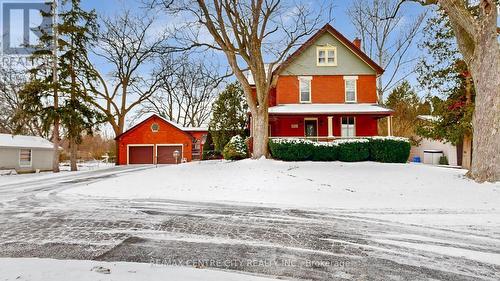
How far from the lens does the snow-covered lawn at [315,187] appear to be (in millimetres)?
8461

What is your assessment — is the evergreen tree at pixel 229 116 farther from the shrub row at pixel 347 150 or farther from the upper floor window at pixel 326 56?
the shrub row at pixel 347 150

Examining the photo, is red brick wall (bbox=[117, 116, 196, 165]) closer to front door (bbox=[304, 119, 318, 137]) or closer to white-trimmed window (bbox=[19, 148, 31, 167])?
white-trimmed window (bbox=[19, 148, 31, 167])

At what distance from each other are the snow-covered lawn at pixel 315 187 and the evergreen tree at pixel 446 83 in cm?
461

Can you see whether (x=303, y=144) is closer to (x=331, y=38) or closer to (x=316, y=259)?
(x=331, y=38)

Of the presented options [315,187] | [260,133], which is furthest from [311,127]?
[315,187]

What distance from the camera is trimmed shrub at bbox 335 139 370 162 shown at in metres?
16.9

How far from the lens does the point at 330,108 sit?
20.8 m

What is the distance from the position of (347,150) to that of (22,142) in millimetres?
27335

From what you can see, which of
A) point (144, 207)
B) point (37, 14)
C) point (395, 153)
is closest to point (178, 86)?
point (37, 14)

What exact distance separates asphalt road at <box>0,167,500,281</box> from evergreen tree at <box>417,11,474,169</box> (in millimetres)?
11847

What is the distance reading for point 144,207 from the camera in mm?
7758

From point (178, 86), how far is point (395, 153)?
96.2 feet

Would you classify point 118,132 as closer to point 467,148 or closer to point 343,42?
point 343,42

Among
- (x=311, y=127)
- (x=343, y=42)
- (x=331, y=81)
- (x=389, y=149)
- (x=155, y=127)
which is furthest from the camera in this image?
(x=155, y=127)
